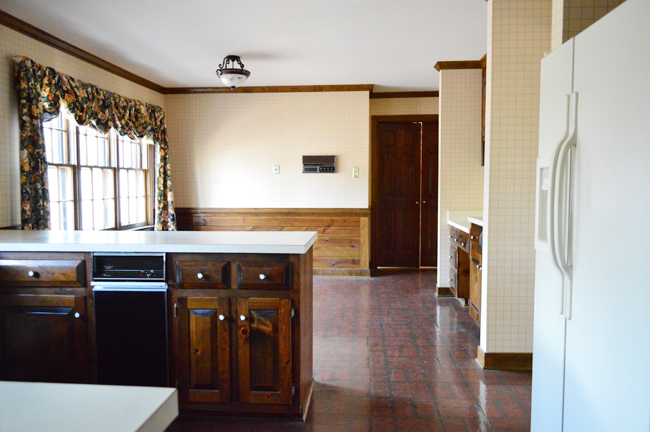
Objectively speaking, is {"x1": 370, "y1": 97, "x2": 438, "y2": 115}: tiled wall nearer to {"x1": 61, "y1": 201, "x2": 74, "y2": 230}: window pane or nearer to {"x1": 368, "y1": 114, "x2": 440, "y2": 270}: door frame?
{"x1": 368, "y1": 114, "x2": 440, "y2": 270}: door frame

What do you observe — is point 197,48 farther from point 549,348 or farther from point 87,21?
point 549,348

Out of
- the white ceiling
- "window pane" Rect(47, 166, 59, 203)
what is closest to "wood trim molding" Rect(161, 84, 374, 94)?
the white ceiling

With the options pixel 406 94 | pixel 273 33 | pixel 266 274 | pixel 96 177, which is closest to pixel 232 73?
pixel 273 33

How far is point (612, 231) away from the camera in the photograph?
55.5 inches

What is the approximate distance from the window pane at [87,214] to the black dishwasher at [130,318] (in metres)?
2.65

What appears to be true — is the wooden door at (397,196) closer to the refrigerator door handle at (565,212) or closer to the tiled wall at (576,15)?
the tiled wall at (576,15)

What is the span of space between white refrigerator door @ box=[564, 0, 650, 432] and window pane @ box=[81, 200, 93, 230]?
14.8ft

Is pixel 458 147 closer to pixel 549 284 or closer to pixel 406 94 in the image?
pixel 406 94

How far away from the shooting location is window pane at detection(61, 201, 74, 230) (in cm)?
438

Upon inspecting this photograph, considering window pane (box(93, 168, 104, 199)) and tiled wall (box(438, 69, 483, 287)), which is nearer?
window pane (box(93, 168, 104, 199))

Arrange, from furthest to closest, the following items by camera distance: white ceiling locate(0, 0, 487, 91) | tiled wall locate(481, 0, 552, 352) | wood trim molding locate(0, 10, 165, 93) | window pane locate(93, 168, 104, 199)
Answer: window pane locate(93, 168, 104, 199)
wood trim molding locate(0, 10, 165, 93)
white ceiling locate(0, 0, 487, 91)
tiled wall locate(481, 0, 552, 352)

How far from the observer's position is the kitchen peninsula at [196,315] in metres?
2.29

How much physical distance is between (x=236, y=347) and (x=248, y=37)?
2931mm

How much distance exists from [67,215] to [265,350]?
3.12 m
